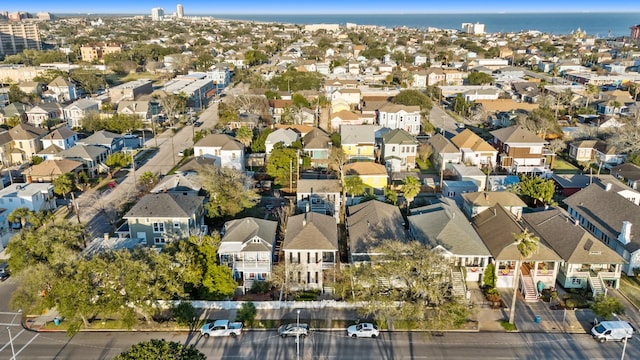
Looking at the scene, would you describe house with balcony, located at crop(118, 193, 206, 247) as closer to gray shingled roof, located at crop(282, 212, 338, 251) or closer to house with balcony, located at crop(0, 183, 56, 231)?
gray shingled roof, located at crop(282, 212, 338, 251)

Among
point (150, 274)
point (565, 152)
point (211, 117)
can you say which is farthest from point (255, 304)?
point (211, 117)

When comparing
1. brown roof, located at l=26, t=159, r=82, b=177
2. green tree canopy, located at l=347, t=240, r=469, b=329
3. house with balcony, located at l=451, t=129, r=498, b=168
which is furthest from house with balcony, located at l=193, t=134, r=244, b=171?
green tree canopy, located at l=347, t=240, r=469, b=329

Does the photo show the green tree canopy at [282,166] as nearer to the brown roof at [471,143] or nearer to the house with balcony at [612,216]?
the brown roof at [471,143]

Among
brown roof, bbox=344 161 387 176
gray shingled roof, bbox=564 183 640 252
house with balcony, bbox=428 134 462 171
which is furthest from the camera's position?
house with balcony, bbox=428 134 462 171

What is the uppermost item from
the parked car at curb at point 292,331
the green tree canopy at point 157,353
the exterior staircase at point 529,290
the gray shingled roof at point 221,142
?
the gray shingled roof at point 221,142

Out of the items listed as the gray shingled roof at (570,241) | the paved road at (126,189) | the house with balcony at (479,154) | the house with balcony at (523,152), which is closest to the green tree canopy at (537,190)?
the gray shingled roof at (570,241)
